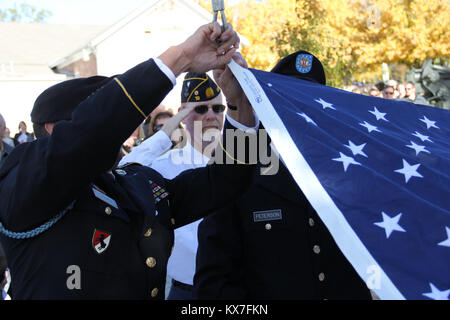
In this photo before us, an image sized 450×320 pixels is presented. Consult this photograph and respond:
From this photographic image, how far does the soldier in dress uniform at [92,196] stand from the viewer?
1506mm

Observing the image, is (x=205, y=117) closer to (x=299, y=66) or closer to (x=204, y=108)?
(x=204, y=108)

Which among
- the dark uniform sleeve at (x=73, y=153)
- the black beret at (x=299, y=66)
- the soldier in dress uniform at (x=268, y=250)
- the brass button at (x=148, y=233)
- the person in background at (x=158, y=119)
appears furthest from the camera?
the person in background at (x=158, y=119)

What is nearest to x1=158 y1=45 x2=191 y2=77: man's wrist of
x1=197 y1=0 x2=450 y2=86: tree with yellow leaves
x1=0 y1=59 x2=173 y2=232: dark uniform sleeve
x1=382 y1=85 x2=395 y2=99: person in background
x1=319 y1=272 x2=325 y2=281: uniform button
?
x1=0 y1=59 x2=173 y2=232: dark uniform sleeve

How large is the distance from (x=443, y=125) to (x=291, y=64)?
853mm

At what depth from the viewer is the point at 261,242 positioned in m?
2.34

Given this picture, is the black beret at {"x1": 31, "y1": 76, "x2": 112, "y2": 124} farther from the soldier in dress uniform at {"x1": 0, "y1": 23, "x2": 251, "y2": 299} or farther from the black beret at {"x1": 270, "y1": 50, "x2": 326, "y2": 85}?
the black beret at {"x1": 270, "y1": 50, "x2": 326, "y2": 85}

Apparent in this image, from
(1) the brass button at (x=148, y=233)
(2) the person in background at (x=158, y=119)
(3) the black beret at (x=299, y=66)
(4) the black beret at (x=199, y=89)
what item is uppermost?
(3) the black beret at (x=299, y=66)

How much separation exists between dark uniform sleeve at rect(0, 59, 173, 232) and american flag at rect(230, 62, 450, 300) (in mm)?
569

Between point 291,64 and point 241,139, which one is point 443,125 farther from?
point 241,139

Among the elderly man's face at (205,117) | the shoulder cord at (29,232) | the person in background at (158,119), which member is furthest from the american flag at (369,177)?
the person in background at (158,119)

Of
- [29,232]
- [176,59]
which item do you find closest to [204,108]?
[176,59]

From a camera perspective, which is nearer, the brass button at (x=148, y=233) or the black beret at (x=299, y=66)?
the brass button at (x=148, y=233)

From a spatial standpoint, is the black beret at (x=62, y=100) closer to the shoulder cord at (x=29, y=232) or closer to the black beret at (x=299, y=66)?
the shoulder cord at (x=29, y=232)

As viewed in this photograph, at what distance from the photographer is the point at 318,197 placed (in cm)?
172
